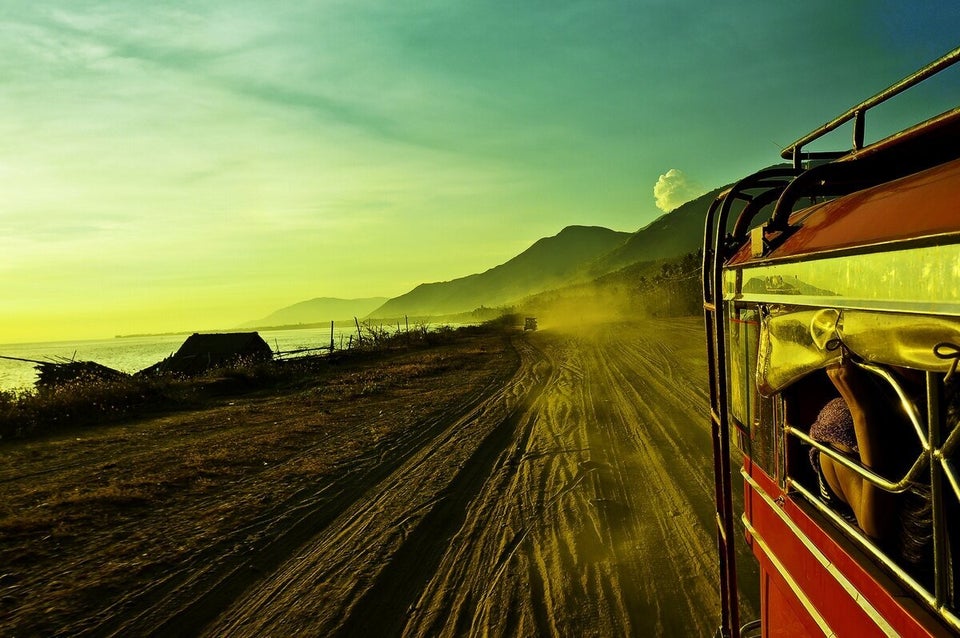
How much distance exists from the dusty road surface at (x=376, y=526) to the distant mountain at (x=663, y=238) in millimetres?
153777

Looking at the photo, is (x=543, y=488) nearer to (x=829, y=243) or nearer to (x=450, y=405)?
(x=829, y=243)

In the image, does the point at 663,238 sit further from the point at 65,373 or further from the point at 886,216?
the point at 886,216

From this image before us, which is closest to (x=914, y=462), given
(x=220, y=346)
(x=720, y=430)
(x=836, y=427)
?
(x=836, y=427)

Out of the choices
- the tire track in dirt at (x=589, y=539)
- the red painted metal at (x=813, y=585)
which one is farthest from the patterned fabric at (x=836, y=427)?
the tire track in dirt at (x=589, y=539)

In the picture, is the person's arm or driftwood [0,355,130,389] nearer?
the person's arm

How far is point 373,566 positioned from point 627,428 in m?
5.70

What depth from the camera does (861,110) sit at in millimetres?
2607

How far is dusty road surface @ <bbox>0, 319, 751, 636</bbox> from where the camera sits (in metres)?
4.16

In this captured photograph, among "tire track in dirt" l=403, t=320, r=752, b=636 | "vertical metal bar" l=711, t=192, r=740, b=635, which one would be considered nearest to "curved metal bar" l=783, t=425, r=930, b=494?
"vertical metal bar" l=711, t=192, r=740, b=635

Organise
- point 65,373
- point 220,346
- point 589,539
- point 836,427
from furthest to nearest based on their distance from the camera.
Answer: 1. point 220,346
2. point 65,373
3. point 589,539
4. point 836,427

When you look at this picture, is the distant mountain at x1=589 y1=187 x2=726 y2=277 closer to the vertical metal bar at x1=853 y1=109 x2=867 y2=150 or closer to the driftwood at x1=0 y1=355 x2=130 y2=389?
the driftwood at x1=0 y1=355 x2=130 y2=389

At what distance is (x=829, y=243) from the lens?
2.09 m

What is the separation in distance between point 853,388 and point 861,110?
148 cm

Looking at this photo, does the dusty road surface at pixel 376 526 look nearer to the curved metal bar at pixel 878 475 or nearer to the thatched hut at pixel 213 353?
the curved metal bar at pixel 878 475
